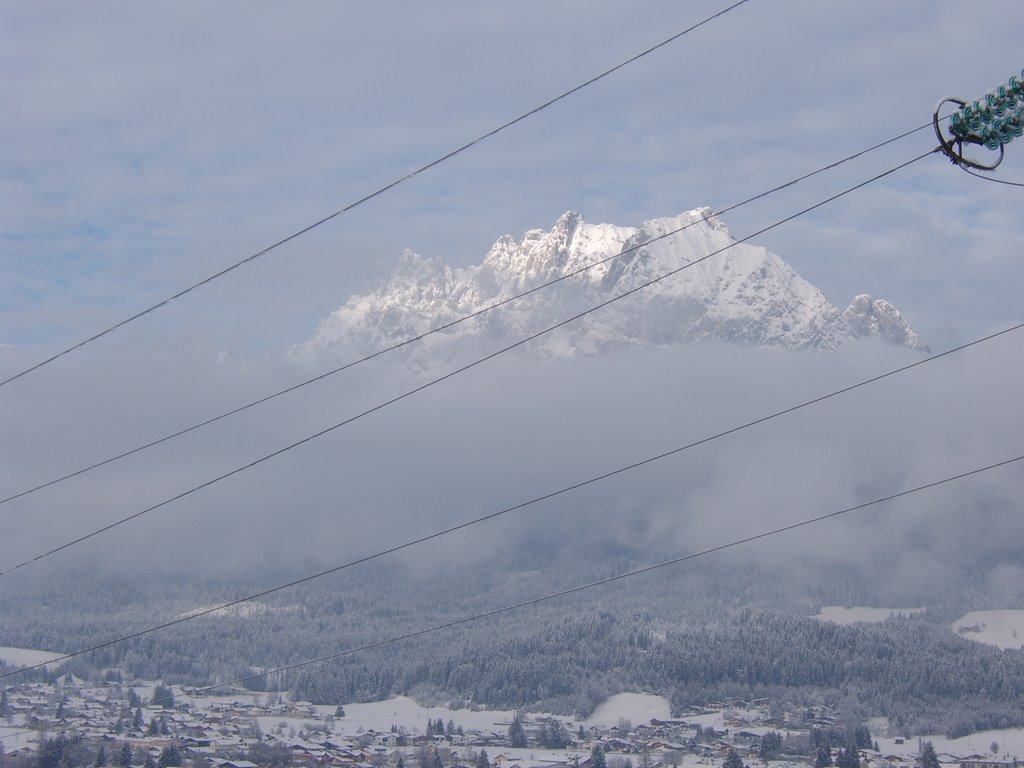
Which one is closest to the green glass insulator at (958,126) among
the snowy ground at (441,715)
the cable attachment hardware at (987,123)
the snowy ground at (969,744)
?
the cable attachment hardware at (987,123)

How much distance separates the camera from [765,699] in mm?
107750

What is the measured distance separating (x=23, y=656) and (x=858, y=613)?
11058 cm

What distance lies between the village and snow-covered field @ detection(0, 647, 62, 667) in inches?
842

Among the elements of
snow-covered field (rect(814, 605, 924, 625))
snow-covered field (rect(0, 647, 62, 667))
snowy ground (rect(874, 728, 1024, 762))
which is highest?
snow-covered field (rect(0, 647, 62, 667))

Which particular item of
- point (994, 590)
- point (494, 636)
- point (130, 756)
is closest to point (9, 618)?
point (494, 636)

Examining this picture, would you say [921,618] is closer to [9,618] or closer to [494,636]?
[494,636]

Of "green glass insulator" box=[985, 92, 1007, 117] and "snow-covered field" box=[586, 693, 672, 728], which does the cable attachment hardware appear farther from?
"snow-covered field" box=[586, 693, 672, 728]

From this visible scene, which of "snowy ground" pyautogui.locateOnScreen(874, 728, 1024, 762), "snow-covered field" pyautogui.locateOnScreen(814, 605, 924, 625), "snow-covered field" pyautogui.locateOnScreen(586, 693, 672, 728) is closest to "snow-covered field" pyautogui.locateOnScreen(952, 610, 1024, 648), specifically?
"snow-covered field" pyautogui.locateOnScreen(814, 605, 924, 625)

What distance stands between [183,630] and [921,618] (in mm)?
95549

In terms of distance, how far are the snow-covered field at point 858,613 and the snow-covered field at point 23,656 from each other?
96.5 meters

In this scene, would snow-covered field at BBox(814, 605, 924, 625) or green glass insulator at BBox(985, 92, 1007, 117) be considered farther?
snow-covered field at BBox(814, 605, 924, 625)

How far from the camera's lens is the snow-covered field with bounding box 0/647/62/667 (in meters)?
133

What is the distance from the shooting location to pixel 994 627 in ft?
520

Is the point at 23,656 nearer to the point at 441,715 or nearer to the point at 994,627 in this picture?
the point at 441,715
